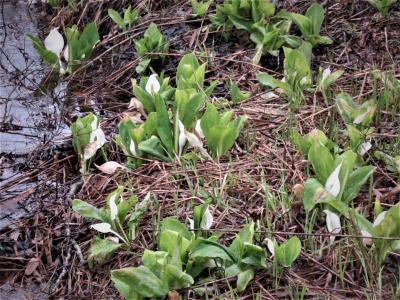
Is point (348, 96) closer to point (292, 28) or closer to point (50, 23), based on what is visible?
point (292, 28)

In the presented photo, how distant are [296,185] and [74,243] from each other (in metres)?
0.73

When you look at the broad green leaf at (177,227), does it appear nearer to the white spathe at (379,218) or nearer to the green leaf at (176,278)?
the green leaf at (176,278)

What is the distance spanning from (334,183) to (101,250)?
733mm

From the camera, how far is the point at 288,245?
1.77 metres

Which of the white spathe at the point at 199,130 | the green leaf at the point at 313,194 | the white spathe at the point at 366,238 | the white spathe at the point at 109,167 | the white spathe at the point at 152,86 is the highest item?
the white spathe at the point at 152,86

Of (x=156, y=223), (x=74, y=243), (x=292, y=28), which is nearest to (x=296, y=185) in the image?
(x=156, y=223)

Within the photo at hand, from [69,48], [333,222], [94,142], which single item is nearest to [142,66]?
[69,48]

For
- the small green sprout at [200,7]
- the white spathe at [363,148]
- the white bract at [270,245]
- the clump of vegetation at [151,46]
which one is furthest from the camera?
the small green sprout at [200,7]

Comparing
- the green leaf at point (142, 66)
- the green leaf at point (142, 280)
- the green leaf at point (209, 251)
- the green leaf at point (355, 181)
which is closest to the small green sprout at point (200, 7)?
the green leaf at point (142, 66)

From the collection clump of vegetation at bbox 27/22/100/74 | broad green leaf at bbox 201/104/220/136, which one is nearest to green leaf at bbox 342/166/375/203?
broad green leaf at bbox 201/104/220/136

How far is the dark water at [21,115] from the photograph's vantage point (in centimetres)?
236

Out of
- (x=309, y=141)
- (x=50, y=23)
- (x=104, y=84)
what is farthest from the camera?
(x=50, y=23)

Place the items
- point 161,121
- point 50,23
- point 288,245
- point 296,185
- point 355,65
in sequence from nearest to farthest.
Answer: point 288,245, point 296,185, point 161,121, point 355,65, point 50,23

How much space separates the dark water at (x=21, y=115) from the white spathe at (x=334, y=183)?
3.46 ft
